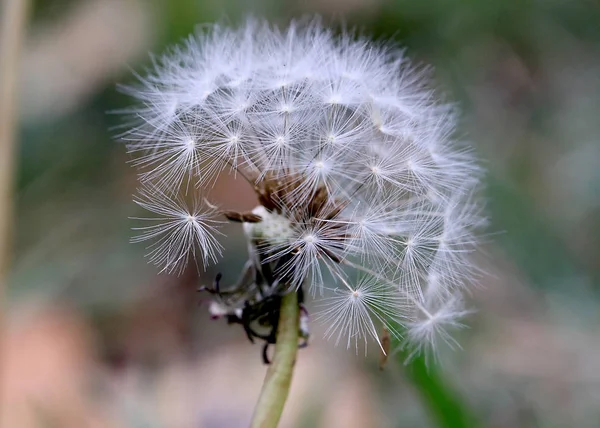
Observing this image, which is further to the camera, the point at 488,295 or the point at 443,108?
the point at 488,295

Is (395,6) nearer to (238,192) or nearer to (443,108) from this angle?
(238,192)

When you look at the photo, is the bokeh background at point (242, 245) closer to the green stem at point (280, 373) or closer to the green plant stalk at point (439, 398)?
the green plant stalk at point (439, 398)

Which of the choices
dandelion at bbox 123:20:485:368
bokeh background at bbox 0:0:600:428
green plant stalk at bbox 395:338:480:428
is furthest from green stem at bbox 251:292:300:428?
bokeh background at bbox 0:0:600:428

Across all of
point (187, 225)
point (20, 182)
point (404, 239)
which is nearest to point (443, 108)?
point (404, 239)

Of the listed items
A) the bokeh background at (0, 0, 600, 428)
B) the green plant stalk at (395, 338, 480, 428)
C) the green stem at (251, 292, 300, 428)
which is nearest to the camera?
the green stem at (251, 292, 300, 428)

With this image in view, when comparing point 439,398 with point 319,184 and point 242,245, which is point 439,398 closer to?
point 319,184

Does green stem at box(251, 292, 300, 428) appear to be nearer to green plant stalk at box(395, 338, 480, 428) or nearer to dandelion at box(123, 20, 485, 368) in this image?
dandelion at box(123, 20, 485, 368)
